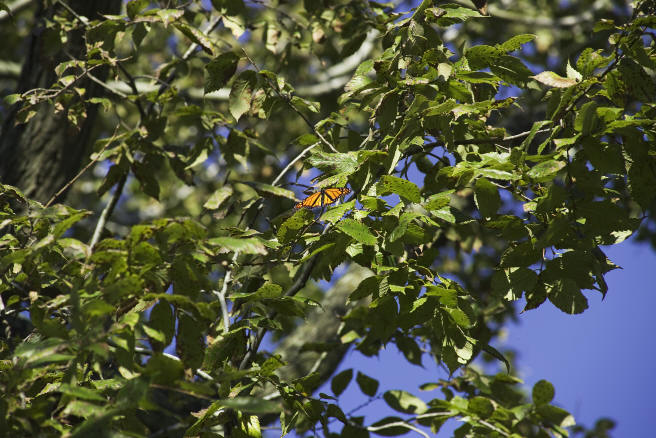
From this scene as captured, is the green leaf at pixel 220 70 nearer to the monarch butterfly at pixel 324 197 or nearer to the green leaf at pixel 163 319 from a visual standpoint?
the monarch butterfly at pixel 324 197

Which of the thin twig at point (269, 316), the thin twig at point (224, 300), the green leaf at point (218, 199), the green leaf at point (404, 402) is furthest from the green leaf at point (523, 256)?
the green leaf at point (218, 199)

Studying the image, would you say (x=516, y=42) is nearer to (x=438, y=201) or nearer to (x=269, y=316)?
(x=438, y=201)

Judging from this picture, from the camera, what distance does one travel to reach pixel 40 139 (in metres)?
2.70

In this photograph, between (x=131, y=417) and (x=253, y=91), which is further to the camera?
(x=253, y=91)

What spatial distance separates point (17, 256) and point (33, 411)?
36 centimetres

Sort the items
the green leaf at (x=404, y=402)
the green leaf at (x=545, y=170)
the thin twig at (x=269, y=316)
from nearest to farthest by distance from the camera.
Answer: the green leaf at (x=545, y=170) → the thin twig at (x=269, y=316) → the green leaf at (x=404, y=402)

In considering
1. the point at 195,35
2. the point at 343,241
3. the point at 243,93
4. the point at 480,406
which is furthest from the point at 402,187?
the point at 195,35

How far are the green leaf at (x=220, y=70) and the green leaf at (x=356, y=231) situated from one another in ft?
2.64

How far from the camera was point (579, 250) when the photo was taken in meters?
1.39

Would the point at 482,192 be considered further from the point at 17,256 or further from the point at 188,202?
the point at 188,202

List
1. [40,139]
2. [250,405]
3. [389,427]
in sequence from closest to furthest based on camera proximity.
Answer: [250,405]
[389,427]
[40,139]

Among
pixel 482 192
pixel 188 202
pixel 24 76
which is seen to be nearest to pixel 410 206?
pixel 482 192

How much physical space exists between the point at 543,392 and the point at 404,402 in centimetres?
48

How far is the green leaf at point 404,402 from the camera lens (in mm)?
2107
